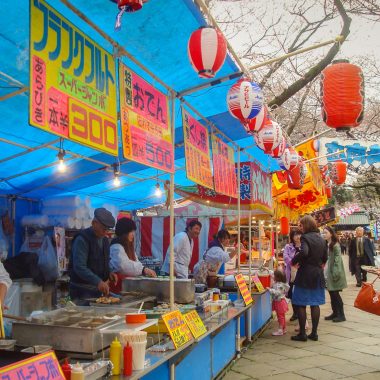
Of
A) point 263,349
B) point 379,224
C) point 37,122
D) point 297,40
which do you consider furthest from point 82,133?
point 379,224

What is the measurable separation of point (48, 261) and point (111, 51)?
594cm

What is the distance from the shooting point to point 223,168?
6.79 m

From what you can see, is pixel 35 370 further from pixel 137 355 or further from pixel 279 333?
pixel 279 333

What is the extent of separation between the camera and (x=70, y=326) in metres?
A: 3.24

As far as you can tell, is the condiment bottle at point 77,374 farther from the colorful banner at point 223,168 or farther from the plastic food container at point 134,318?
the colorful banner at point 223,168

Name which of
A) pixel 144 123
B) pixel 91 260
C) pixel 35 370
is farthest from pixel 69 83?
pixel 91 260

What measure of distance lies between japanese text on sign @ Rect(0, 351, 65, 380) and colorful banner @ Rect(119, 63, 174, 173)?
171 centimetres

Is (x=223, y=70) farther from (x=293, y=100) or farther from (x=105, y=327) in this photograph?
(x=293, y=100)

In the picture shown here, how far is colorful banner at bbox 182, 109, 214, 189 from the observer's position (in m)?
5.20

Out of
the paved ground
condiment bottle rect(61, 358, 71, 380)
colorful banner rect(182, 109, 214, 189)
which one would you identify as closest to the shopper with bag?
the paved ground

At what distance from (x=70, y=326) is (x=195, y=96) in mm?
3501

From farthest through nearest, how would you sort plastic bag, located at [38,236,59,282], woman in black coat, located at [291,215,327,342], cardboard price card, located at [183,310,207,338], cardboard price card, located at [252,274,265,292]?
1. plastic bag, located at [38,236,59,282]
2. cardboard price card, located at [252,274,265,292]
3. woman in black coat, located at [291,215,327,342]
4. cardboard price card, located at [183,310,207,338]

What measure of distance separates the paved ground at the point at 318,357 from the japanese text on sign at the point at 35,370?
423cm

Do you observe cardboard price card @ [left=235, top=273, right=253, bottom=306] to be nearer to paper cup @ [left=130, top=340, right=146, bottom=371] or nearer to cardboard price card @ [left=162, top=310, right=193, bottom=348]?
cardboard price card @ [left=162, top=310, right=193, bottom=348]
